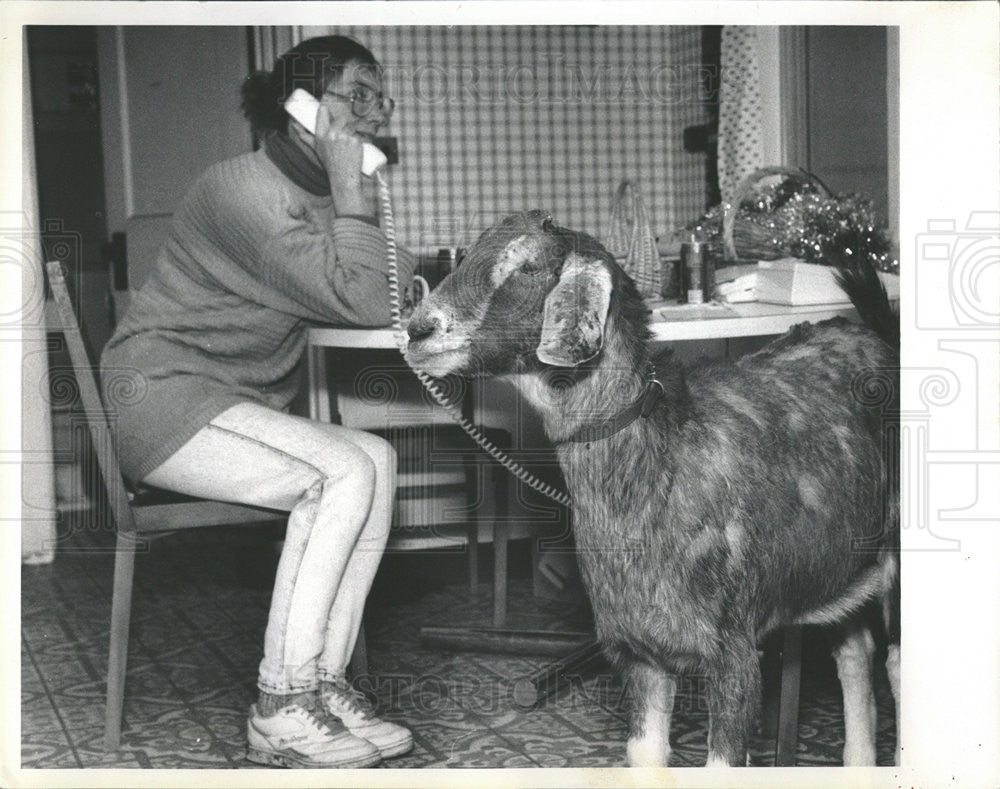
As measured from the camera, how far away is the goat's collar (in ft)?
7.45

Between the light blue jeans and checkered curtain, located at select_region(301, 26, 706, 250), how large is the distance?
678 millimetres

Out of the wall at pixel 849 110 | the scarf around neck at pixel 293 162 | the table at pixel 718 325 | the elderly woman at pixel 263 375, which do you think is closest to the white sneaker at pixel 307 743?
→ the elderly woman at pixel 263 375

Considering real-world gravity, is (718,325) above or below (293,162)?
below

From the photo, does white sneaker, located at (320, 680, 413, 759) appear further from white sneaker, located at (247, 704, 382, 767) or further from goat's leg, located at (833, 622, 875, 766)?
goat's leg, located at (833, 622, 875, 766)

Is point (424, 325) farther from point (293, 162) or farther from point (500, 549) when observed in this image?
point (500, 549)

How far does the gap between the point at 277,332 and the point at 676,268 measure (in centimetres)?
98

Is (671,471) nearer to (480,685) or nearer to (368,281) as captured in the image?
(368,281)

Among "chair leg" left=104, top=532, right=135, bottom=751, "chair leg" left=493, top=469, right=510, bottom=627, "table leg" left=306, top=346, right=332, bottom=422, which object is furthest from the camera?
"table leg" left=306, top=346, right=332, bottom=422

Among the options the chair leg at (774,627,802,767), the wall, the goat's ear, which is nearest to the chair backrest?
the goat's ear

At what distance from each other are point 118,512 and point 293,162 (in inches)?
33.6

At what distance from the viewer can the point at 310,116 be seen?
280 cm

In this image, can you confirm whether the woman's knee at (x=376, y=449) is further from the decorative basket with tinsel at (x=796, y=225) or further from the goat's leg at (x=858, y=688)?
the goat's leg at (x=858, y=688)

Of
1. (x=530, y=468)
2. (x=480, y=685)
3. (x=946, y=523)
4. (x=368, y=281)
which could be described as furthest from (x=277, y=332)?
(x=946, y=523)

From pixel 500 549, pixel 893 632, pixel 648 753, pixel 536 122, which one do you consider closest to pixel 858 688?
pixel 893 632
